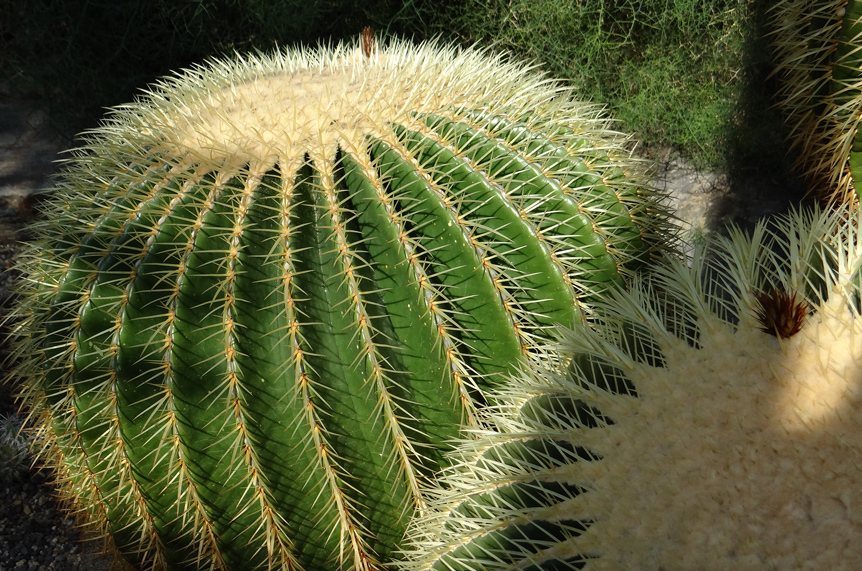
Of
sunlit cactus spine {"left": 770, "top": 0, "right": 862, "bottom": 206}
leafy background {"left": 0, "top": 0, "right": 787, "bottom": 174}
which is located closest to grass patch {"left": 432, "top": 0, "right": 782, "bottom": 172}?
leafy background {"left": 0, "top": 0, "right": 787, "bottom": 174}

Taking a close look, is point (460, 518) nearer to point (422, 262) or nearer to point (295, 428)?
point (295, 428)

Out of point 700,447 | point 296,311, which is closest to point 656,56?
point 296,311

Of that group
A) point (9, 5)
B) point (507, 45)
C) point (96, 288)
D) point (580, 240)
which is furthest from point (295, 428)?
point (9, 5)

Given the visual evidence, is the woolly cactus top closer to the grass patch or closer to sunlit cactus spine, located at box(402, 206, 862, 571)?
sunlit cactus spine, located at box(402, 206, 862, 571)

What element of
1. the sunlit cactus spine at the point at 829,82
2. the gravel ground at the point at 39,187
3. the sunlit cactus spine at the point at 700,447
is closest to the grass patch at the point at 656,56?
the gravel ground at the point at 39,187

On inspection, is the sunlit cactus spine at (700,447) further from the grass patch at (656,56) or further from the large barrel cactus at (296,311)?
the grass patch at (656,56)
